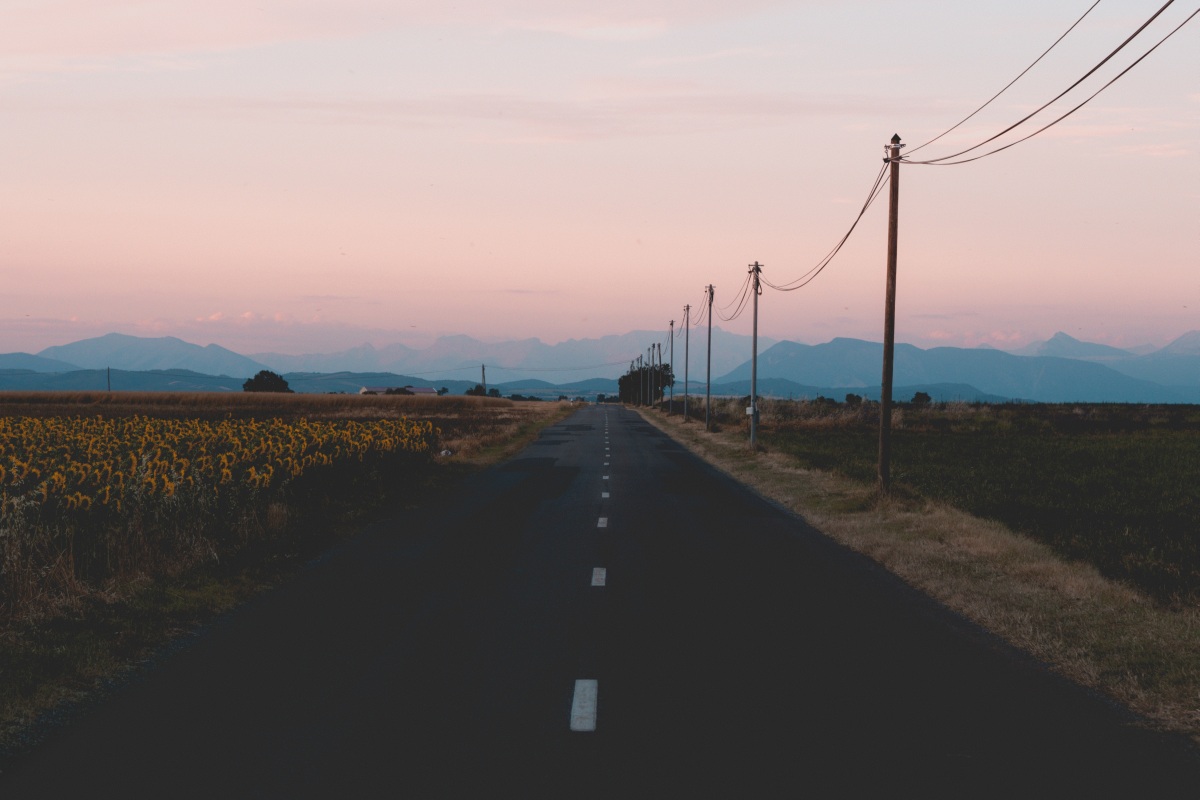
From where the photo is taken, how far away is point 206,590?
11.3 meters

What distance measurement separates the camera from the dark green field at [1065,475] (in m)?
16.1

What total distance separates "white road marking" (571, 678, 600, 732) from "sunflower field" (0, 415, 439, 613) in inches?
213

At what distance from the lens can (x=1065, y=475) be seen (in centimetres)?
3275

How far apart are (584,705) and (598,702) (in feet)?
0.42

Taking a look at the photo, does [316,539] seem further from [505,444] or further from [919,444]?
[919,444]

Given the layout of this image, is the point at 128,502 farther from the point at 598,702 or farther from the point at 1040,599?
the point at 1040,599

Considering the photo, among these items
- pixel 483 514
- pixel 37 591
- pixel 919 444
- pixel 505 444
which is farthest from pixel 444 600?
pixel 919 444

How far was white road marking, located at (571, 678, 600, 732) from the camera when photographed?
670 cm

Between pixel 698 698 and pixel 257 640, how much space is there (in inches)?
158

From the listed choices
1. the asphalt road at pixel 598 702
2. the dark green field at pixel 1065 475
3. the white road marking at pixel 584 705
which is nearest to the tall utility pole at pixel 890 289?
the dark green field at pixel 1065 475

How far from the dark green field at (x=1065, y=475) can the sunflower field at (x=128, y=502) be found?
11.3 m

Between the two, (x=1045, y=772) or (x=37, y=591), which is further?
(x=37, y=591)

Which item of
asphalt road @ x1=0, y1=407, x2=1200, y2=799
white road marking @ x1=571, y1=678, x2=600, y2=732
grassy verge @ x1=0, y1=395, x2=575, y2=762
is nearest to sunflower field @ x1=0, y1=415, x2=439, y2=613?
grassy verge @ x1=0, y1=395, x2=575, y2=762

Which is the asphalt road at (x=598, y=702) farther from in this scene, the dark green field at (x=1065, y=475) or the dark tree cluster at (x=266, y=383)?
the dark tree cluster at (x=266, y=383)
